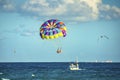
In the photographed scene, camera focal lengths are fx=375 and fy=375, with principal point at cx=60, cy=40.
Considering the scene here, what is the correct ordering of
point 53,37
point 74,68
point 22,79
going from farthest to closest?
point 74,68 < point 22,79 < point 53,37

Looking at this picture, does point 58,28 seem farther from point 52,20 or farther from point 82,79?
point 82,79

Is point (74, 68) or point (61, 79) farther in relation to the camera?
point (74, 68)

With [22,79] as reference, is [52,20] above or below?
above

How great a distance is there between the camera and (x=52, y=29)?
190 feet

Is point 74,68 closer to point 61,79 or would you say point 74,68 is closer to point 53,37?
point 61,79

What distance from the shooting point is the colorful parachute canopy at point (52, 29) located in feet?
188

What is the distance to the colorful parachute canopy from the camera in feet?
188

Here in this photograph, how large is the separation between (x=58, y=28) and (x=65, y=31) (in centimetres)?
119

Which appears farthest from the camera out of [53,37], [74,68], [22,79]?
[74,68]

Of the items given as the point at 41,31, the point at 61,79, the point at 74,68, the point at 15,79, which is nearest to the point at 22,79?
the point at 15,79

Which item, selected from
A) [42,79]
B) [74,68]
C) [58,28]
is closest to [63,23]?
[58,28]

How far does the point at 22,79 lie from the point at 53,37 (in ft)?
81.1

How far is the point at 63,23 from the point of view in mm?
59156

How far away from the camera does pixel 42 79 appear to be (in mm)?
80188
